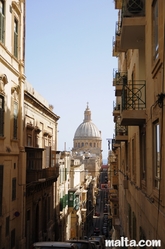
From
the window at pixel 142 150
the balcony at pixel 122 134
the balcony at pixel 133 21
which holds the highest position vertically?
the balcony at pixel 133 21

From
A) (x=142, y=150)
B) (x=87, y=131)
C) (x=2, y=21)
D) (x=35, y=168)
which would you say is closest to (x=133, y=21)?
(x=142, y=150)

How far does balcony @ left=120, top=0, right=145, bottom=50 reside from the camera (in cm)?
957

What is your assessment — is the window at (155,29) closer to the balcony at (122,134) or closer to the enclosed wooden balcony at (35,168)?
the balcony at (122,134)

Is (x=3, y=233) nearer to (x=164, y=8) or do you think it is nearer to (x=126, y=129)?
(x=126, y=129)

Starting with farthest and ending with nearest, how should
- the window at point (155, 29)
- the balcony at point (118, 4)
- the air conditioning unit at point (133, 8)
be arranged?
the balcony at point (118, 4) < the air conditioning unit at point (133, 8) < the window at point (155, 29)

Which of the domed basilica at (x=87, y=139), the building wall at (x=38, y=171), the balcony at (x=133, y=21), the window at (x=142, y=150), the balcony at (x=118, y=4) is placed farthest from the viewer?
the domed basilica at (x=87, y=139)

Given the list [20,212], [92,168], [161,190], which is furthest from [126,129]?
→ [92,168]

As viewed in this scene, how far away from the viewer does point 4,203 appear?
1513 cm

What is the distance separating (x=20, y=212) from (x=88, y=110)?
433 feet

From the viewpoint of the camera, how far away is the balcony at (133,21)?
957cm

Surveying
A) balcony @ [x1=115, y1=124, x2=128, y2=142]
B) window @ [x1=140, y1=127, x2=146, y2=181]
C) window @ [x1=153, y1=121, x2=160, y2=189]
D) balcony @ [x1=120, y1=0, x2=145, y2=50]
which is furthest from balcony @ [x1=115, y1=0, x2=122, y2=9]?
window @ [x1=153, y1=121, x2=160, y2=189]

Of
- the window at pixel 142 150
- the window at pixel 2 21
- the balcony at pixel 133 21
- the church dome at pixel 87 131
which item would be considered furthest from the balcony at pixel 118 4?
the church dome at pixel 87 131

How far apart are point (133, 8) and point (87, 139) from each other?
129 meters

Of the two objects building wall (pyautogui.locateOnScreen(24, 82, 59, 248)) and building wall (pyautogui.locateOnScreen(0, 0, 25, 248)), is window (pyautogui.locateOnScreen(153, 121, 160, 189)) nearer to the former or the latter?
building wall (pyautogui.locateOnScreen(0, 0, 25, 248))
